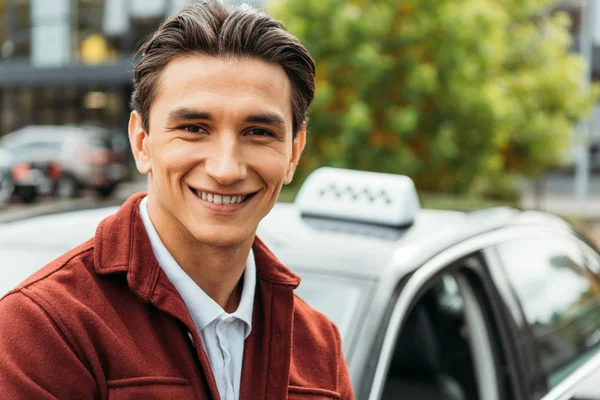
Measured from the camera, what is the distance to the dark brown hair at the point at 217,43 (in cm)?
133

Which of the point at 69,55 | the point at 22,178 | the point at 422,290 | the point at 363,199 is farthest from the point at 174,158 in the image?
the point at 69,55

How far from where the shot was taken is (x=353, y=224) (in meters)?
2.81

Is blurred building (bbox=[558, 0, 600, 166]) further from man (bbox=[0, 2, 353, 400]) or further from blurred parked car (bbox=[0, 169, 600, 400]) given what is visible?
man (bbox=[0, 2, 353, 400])

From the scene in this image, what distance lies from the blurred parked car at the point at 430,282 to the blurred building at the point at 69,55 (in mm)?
26886

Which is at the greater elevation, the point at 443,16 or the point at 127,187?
the point at 443,16

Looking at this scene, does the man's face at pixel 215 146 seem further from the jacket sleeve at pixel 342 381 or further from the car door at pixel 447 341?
the car door at pixel 447 341

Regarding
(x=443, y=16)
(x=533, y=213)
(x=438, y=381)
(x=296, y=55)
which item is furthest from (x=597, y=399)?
(x=443, y=16)

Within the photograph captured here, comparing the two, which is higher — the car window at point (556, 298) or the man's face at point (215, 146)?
the man's face at point (215, 146)

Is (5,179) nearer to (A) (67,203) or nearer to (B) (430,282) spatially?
(A) (67,203)

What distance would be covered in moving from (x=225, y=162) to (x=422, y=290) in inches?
48.3

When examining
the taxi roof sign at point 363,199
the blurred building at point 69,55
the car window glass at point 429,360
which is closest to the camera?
the taxi roof sign at point 363,199

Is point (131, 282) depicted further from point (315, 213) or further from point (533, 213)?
point (533, 213)

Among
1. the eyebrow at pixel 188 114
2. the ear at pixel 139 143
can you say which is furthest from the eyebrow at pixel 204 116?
the ear at pixel 139 143

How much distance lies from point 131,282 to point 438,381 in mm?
2246
